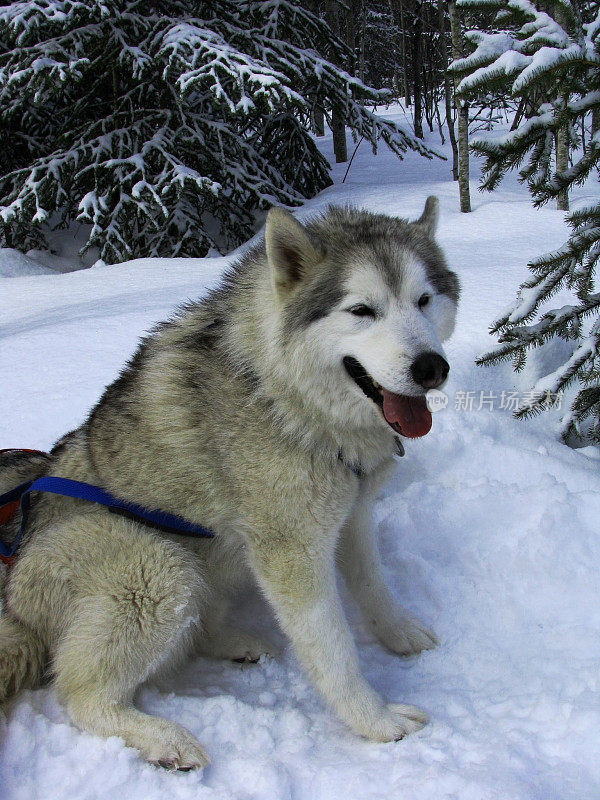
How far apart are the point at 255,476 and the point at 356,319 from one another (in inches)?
24.0

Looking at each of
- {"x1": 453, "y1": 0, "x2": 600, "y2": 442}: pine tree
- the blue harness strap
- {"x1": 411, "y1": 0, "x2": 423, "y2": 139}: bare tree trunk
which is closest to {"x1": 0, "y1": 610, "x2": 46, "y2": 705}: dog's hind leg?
the blue harness strap

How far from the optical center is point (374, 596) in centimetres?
233

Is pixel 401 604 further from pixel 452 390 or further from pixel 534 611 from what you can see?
pixel 452 390

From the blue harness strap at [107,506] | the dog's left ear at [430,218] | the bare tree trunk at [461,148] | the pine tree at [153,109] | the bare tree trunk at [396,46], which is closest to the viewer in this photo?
the blue harness strap at [107,506]

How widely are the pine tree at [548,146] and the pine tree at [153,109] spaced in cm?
465

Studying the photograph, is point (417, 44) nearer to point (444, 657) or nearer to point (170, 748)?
point (444, 657)

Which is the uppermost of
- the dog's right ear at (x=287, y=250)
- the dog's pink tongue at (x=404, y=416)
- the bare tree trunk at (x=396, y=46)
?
the bare tree trunk at (x=396, y=46)

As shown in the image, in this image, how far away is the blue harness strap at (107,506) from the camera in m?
2.04

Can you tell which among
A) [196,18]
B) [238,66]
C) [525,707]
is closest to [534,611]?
→ [525,707]

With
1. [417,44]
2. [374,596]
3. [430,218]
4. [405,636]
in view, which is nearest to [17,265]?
[430,218]

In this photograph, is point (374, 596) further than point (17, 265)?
No

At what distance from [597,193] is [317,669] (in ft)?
25.2

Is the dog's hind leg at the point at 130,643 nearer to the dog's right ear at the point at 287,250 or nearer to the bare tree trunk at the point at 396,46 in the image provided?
the dog's right ear at the point at 287,250

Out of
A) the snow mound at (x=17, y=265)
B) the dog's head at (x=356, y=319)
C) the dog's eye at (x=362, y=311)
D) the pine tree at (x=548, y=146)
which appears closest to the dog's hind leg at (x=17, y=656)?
the dog's head at (x=356, y=319)
